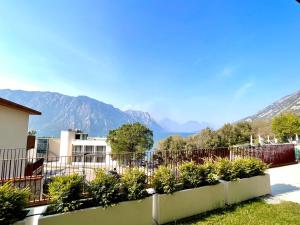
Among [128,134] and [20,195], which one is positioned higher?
[128,134]

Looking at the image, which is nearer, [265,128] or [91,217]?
[91,217]

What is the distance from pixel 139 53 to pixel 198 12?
93.6ft

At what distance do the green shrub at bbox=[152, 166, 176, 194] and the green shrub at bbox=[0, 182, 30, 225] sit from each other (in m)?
2.97

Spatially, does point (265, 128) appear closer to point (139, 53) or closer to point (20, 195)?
point (139, 53)

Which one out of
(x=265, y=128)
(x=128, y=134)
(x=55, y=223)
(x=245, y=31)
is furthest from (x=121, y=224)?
(x=265, y=128)

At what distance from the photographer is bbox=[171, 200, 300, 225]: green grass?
5.66 metres

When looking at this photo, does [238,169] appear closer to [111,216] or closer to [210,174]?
[210,174]

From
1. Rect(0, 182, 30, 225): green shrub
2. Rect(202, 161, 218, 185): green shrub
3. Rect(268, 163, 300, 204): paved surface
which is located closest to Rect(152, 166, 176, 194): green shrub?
Rect(202, 161, 218, 185): green shrub

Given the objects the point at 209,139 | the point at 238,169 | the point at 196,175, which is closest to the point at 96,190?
the point at 196,175

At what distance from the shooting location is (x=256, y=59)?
41.1 meters

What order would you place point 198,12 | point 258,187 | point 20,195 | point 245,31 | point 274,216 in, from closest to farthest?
point 20,195 → point 274,216 → point 258,187 → point 198,12 → point 245,31

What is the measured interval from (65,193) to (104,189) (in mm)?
823

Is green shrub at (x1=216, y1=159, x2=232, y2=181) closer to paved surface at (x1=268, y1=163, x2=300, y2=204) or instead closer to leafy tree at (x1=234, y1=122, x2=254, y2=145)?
paved surface at (x1=268, y1=163, x2=300, y2=204)

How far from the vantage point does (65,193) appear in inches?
183
